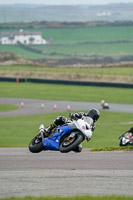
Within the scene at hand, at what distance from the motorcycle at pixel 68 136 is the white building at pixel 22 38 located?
164956 millimetres

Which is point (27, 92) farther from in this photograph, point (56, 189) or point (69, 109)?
point (56, 189)

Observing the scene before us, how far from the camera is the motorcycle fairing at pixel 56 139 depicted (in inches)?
655

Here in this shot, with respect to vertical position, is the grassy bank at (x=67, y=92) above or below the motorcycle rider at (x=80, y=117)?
below

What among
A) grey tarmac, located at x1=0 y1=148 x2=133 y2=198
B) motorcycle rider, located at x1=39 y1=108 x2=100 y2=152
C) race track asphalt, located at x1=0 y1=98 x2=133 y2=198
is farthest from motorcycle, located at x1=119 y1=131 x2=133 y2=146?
grey tarmac, located at x1=0 y1=148 x2=133 y2=198

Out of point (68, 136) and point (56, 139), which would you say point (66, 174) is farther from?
point (56, 139)

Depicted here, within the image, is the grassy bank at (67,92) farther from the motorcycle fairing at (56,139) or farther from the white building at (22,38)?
the white building at (22,38)

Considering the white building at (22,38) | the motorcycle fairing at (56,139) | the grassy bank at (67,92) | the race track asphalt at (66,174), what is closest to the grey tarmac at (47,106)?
the grassy bank at (67,92)

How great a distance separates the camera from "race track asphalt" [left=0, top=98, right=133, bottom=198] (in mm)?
11352

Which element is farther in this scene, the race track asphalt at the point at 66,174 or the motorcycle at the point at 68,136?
the motorcycle at the point at 68,136

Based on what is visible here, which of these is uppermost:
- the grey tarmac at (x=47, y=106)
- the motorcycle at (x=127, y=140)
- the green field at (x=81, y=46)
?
the motorcycle at (x=127, y=140)

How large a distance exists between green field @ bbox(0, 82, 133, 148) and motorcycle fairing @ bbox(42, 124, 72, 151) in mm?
8178

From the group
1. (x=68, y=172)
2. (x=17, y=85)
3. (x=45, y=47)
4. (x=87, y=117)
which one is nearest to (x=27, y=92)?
(x=17, y=85)

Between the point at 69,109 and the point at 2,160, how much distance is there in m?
29.6

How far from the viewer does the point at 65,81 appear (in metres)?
65.1
